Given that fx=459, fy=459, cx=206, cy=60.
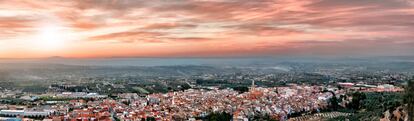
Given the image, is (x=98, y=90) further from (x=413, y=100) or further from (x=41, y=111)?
(x=413, y=100)

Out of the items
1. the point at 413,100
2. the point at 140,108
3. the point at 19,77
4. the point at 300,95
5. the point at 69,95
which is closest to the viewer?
the point at 413,100

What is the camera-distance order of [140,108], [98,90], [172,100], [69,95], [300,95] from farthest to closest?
[98,90], [69,95], [300,95], [172,100], [140,108]

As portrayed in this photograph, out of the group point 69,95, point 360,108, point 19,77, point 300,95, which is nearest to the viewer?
point 360,108

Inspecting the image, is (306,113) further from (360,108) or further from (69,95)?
(69,95)

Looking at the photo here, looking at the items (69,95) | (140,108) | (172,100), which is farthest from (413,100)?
(69,95)

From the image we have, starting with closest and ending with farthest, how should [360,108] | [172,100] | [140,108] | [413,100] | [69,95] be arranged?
[413,100] → [360,108] → [140,108] → [172,100] → [69,95]

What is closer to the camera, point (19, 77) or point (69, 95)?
point (69, 95)

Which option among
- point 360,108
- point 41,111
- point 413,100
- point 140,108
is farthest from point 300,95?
point 413,100

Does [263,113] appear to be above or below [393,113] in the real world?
below

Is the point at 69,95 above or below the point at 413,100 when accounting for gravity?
below
